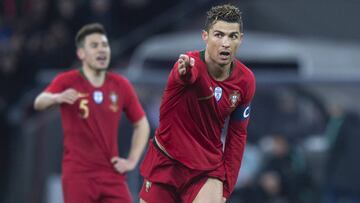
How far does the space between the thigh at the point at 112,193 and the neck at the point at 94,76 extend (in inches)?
40.5

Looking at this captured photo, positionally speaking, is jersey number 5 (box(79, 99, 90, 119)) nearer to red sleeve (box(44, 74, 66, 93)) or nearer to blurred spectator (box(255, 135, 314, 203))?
red sleeve (box(44, 74, 66, 93))

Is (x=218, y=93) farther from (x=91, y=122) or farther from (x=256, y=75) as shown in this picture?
(x=256, y=75)

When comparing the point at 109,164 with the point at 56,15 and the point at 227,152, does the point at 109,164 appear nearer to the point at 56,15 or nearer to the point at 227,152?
the point at 227,152

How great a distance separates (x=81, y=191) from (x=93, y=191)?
119 mm

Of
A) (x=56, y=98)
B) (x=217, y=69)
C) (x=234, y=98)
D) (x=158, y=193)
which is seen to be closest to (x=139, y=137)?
(x=56, y=98)

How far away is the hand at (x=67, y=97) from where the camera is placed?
10.4m

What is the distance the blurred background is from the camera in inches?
629

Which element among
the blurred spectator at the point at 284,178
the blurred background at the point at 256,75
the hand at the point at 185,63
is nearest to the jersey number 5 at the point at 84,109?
the hand at the point at 185,63

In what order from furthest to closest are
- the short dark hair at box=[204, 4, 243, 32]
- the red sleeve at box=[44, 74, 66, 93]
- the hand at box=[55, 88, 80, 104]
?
the red sleeve at box=[44, 74, 66, 93]
the hand at box=[55, 88, 80, 104]
the short dark hair at box=[204, 4, 243, 32]

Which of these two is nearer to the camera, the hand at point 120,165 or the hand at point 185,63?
the hand at point 185,63

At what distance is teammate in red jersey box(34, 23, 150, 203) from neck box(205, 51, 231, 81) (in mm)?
2030

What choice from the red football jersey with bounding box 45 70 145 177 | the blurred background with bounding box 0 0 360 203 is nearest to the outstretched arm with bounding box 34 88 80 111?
the red football jersey with bounding box 45 70 145 177

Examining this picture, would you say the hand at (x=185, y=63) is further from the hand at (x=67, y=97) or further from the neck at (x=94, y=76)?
the neck at (x=94, y=76)

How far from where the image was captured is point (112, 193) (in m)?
10.5
